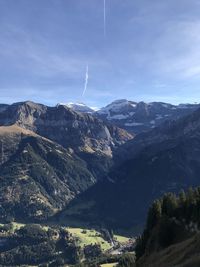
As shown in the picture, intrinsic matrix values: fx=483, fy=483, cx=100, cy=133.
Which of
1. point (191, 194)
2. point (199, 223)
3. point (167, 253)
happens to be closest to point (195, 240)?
point (167, 253)

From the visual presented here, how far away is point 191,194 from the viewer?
12400cm

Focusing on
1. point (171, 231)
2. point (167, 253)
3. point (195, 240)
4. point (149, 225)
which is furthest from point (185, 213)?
point (195, 240)

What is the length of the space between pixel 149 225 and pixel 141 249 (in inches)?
263

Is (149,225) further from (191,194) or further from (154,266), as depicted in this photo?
(154,266)

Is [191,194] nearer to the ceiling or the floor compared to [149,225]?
nearer to the ceiling

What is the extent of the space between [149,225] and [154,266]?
48.2 m

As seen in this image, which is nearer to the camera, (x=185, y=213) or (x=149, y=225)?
(x=185, y=213)

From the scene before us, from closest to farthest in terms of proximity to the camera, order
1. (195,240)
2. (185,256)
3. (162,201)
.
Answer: (185,256)
(195,240)
(162,201)

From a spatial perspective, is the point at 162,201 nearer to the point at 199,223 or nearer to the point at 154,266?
the point at 199,223

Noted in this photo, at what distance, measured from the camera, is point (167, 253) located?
86.6 metres

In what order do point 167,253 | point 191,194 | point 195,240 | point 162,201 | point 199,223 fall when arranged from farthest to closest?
1. point 162,201
2. point 191,194
3. point 199,223
4. point 167,253
5. point 195,240

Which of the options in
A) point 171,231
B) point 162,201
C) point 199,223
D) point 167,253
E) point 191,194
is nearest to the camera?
point 167,253

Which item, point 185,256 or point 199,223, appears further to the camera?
point 199,223

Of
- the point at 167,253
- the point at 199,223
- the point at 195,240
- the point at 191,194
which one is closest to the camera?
the point at 195,240
